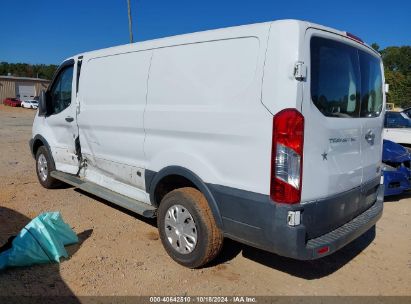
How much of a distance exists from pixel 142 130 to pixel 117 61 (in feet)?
3.63

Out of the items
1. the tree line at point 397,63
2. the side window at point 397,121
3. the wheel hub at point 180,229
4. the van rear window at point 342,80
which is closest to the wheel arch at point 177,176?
the wheel hub at point 180,229

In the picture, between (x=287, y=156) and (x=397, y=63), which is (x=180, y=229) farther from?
(x=397, y=63)

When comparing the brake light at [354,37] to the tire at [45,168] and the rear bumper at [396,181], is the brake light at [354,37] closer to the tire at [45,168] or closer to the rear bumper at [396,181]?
the rear bumper at [396,181]

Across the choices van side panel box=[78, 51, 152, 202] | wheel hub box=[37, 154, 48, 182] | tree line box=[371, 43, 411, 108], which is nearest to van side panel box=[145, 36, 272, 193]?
van side panel box=[78, 51, 152, 202]

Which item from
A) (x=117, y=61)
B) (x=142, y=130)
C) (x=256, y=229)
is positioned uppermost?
(x=117, y=61)

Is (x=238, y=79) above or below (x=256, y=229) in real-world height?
above

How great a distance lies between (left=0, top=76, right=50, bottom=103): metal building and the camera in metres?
61.5

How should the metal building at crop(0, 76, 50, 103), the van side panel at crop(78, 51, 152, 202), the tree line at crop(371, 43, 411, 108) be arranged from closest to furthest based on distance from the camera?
the van side panel at crop(78, 51, 152, 202) → the metal building at crop(0, 76, 50, 103) → the tree line at crop(371, 43, 411, 108)

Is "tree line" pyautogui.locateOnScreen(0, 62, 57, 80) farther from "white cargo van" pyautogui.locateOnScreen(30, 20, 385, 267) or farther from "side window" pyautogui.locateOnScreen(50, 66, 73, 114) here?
"white cargo van" pyautogui.locateOnScreen(30, 20, 385, 267)

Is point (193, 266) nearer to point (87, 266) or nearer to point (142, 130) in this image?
point (87, 266)

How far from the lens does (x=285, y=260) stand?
425cm

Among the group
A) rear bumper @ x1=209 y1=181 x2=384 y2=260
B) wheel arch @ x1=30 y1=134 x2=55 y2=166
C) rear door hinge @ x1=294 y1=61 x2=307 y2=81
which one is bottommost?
rear bumper @ x1=209 y1=181 x2=384 y2=260

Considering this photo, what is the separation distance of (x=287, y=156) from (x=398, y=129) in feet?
23.1

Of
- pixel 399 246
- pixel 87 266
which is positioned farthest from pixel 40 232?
pixel 399 246
